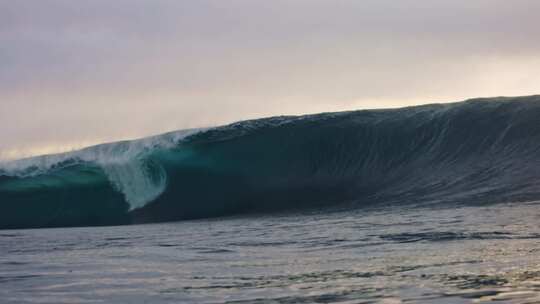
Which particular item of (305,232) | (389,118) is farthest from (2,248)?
(389,118)

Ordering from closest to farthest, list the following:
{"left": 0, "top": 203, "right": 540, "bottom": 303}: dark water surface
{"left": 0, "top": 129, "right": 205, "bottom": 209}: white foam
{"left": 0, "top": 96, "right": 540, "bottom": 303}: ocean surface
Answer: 1. {"left": 0, "top": 203, "right": 540, "bottom": 303}: dark water surface
2. {"left": 0, "top": 96, "right": 540, "bottom": 303}: ocean surface
3. {"left": 0, "top": 129, "right": 205, "bottom": 209}: white foam

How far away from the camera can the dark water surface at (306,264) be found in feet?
19.1

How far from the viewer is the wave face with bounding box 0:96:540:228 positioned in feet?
55.6

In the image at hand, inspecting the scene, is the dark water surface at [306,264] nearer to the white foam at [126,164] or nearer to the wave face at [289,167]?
the wave face at [289,167]

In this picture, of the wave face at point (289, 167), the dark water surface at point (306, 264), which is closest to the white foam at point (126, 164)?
the wave face at point (289, 167)

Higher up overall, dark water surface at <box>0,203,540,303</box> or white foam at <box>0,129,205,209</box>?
white foam at <box>0,129,205,209</box>

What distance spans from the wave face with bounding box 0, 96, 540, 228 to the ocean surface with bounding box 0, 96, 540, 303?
0.17ft

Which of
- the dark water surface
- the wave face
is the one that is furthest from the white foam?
the dark water surface

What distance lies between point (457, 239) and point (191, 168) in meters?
14.1

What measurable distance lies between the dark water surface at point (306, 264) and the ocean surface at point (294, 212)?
0.08 feet

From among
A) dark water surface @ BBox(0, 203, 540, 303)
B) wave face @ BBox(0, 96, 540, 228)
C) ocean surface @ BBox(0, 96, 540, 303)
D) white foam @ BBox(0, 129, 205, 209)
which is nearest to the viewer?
dark water surface @ BBox(0, 203, 540, 303)

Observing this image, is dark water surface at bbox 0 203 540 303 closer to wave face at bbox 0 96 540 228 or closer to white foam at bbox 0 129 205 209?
wave face at bbox 0 96 540 228

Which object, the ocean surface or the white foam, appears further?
the white foam

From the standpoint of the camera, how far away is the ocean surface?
20.8 ft
